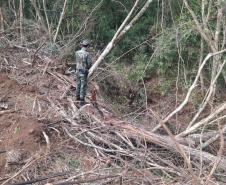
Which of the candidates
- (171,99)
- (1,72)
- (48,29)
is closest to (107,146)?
(1,72)

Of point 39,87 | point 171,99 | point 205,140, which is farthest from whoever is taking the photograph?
point 171,99

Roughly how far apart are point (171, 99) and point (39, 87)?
4.10 meters

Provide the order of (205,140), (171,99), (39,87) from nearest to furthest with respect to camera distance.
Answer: (205,140)
(39,87)
(171,99)

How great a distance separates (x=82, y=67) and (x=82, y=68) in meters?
0.02

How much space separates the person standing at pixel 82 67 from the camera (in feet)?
31.6

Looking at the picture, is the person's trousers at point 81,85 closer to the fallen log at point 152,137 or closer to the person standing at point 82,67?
the person standing at point 82,67

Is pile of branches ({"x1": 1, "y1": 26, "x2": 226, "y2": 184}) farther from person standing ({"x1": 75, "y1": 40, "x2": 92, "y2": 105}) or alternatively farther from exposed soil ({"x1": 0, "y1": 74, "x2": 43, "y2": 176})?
exposed soil ({"x1": 0, "y1": 74, "x2": 43, "y2": 176})

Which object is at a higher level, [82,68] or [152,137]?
[82,68]

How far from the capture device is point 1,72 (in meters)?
11.5

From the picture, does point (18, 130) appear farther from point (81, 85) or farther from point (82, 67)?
point (82, 67)

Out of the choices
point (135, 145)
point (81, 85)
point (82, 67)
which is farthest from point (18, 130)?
point (135, 145)

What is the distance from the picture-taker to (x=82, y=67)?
9688mm

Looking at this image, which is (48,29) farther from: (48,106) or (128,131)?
(128,131)

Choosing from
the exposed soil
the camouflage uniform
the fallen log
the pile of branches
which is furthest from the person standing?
the exposed soil
